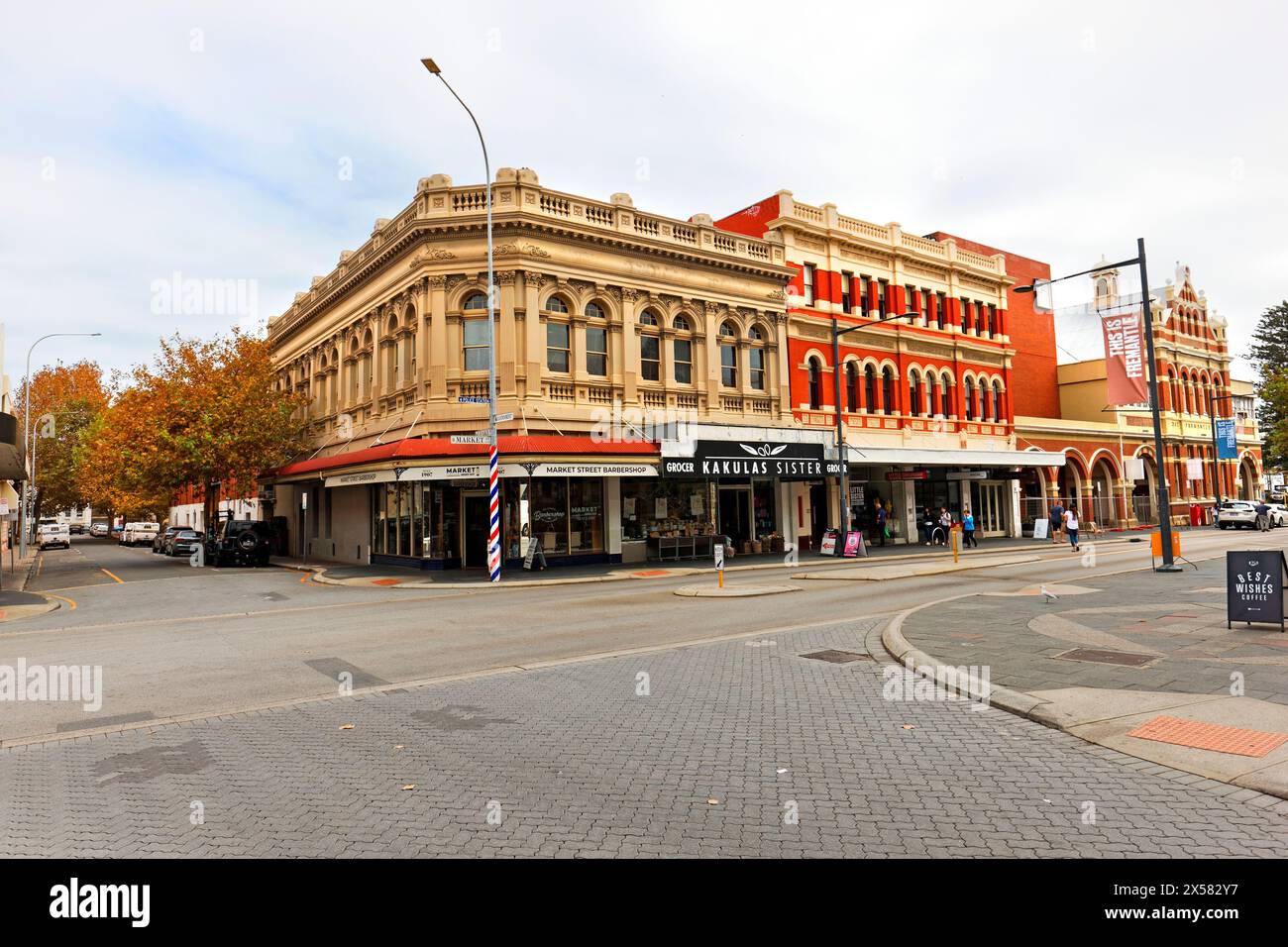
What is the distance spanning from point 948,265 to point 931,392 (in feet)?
21.7

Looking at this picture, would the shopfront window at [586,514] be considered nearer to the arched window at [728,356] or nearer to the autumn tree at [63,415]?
the arched window at [728,356]

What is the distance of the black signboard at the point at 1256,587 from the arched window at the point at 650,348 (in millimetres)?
20494

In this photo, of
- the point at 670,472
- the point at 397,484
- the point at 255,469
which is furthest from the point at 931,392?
the point at 255,469

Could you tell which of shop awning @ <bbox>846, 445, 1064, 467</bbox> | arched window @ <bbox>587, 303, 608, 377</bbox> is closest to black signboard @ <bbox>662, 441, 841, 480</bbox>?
shop awning @ <bbox>846, 445, 1064, 467</bbox>

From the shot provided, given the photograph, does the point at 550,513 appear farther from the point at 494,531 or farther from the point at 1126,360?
the point at 1126,360

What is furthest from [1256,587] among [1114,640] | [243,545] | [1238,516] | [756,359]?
[1238,516]

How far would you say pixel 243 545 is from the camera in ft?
106

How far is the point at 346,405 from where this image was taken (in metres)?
33.0

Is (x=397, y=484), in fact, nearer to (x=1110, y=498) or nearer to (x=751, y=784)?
(x=751, y=784)

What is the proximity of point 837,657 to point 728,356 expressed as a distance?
73.2 feet

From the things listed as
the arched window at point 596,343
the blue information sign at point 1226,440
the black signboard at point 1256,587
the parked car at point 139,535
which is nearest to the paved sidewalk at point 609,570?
the arched window at point 596,343

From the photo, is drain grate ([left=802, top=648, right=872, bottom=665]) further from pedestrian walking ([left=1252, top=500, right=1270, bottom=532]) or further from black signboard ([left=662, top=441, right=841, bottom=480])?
pedestrian walking ([left=1252, top=500, right=1270, bottom=532])

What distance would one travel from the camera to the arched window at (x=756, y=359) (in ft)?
104
